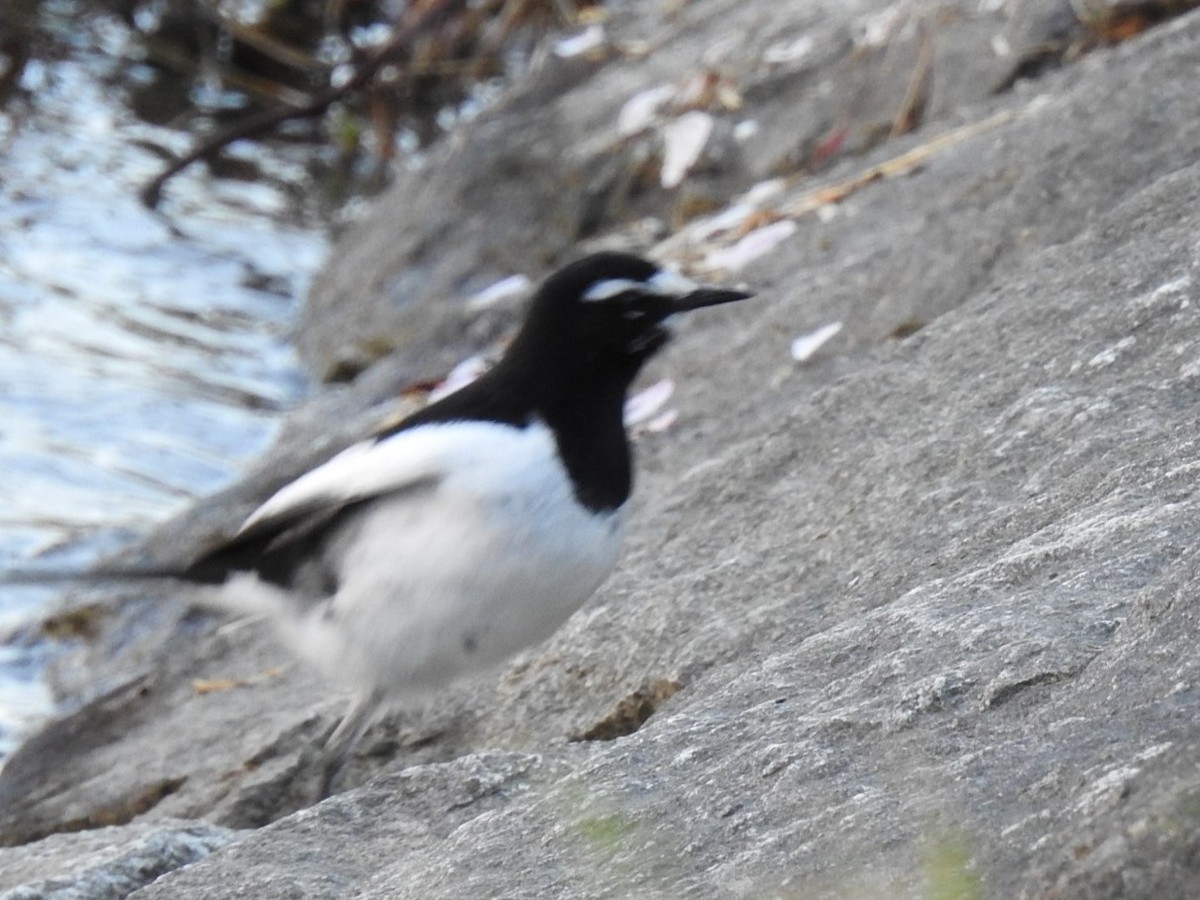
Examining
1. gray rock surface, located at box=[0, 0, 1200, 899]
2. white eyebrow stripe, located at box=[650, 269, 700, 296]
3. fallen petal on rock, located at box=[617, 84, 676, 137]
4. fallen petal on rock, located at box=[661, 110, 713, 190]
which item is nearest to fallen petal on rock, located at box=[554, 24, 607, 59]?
fallen petal on rock, located at box=[617, 84, 676, 137]

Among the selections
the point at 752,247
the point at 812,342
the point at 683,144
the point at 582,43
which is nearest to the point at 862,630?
the point at 812,342

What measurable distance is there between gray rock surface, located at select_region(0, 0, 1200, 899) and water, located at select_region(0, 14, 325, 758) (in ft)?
2.76

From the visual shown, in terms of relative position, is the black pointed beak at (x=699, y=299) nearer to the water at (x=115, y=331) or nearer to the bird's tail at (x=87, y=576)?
the bird's tail at (x=87, y=576)

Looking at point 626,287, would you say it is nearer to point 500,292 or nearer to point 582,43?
point 500,292

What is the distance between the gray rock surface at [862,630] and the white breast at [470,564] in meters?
0.23

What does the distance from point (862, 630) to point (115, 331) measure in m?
6.32

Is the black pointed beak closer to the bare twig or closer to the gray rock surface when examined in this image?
the gray rock surface

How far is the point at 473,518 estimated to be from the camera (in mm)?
3854

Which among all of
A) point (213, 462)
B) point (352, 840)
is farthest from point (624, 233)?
point (352, 840)

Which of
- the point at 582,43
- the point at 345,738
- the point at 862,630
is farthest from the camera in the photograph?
the point at 582,43

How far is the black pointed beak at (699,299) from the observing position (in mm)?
4254

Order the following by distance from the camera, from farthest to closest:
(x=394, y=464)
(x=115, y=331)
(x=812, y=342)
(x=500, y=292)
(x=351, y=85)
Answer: (x=351, y=85)
(x=115, y=331)
(x=500, y=292)
(x=812, y=342)
(x=394, y=464)

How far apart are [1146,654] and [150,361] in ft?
22.0

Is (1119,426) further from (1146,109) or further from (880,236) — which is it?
(880,236)
